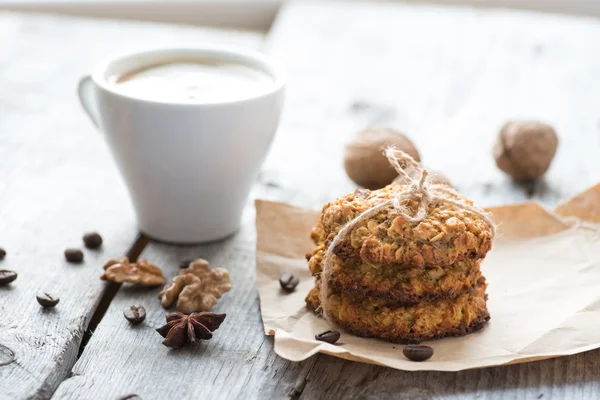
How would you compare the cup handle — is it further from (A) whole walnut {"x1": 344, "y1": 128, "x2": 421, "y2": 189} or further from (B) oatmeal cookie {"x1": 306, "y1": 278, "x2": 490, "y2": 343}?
(B) oatmeal cookie {"x1": 306, "y1": 278, "x2": 490, "y2": 343}

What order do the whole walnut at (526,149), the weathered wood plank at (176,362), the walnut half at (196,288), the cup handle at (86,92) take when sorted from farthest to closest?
the whole walnut at (526,149)
the cup handle at (86,92)
the walnut half at (196,288)
the weathered wood plank at (176,362)

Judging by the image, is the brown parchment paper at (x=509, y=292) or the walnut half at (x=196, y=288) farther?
the walnut half at (x=196, y=288)

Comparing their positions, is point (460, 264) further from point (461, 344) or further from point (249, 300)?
point (249, 300)

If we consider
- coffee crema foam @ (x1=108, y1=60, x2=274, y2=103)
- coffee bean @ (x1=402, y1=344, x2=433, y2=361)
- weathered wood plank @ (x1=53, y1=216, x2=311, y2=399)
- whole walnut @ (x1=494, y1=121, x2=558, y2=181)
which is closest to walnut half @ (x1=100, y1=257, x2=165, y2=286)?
Answer: weathered wood plank @ (x1=53, y1=216, x2=311, y2=399)

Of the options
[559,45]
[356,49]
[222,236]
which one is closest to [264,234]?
[222,236]

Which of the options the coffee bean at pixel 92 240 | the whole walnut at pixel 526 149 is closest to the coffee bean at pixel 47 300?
the coffee bean at pixel 92 240

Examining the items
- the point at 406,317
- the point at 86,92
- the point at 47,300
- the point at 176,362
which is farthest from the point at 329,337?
the point at 86,92

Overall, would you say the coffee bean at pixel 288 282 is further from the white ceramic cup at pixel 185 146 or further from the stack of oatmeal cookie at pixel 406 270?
the white ceramic cup at pixel 185 146

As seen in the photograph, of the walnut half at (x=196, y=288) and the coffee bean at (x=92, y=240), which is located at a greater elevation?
the walnut half at (x=196, y=288)

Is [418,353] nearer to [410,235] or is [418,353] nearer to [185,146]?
[410,235]
